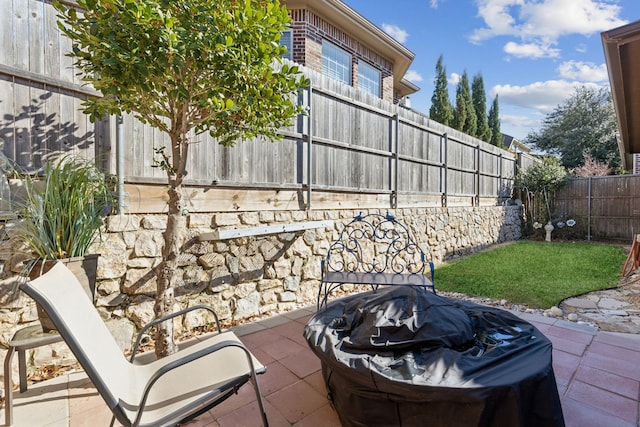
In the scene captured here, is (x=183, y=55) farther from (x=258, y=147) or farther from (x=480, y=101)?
(x=480, y=101)

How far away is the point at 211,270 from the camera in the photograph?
323cm

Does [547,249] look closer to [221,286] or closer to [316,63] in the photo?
[316,63]

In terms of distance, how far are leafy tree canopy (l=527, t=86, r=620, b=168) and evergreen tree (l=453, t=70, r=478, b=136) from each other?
290 inches

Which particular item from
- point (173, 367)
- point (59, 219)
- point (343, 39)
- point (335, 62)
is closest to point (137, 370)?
point (173, 367)

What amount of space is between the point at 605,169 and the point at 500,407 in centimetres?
2003

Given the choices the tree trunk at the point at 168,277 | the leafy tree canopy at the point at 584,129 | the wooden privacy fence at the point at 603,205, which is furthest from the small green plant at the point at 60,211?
the leafy tree canopy at the point at 584,129

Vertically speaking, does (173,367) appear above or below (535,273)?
above

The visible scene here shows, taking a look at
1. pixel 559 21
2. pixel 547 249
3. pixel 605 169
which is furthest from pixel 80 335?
pixel 605 169

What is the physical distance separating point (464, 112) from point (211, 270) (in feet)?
50.4

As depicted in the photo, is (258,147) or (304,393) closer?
(304,393)

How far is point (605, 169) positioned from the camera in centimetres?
1588

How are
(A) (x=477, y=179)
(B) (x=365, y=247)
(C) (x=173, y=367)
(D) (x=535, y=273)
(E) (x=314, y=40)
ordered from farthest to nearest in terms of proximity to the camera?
(A) (x=477, y=179)
(E) (x=314, y=40)
(D) (x=535, y=273)
(B) (x=365, y=247)
(C) (x=173, y=367)

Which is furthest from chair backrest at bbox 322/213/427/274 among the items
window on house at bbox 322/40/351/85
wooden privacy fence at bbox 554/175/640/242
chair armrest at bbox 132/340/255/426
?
wooden privacy fence at bbox 554/175/640/242

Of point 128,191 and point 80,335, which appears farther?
point 128,191
